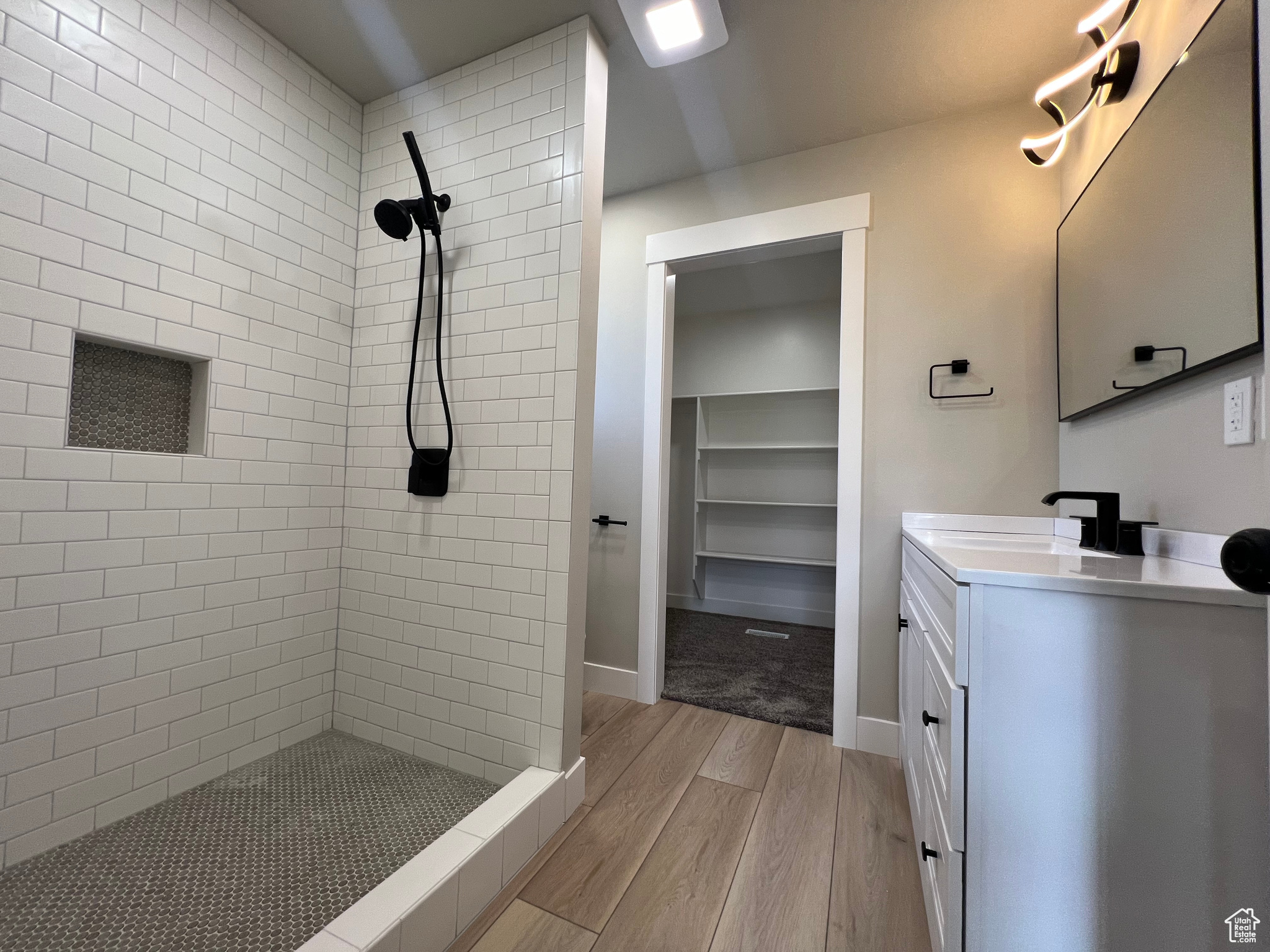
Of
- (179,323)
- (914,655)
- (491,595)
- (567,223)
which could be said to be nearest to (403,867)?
(491,595)

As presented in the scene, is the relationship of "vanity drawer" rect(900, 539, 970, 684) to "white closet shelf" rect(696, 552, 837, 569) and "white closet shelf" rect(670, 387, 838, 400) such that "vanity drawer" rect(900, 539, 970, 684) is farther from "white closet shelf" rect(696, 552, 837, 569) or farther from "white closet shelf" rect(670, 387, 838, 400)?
A: "white closet shelf" rect(670, 387, 838, 400)

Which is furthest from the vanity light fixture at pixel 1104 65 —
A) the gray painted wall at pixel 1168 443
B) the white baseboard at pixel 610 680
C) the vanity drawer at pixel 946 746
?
the white baseboard at pixel 610 680

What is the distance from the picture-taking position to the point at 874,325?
2.15m

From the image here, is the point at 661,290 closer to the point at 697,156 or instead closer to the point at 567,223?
the point at 697,156

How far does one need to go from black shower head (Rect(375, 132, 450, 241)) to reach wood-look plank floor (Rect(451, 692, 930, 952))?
2022 mm

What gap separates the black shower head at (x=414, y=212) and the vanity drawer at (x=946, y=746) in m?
1.97

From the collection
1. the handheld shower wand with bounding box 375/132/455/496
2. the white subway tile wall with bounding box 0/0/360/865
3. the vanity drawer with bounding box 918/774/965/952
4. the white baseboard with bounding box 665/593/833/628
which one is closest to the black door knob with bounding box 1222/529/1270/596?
the vanity drawer with bounding box 918/774/965/952

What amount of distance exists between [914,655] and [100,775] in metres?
2.33

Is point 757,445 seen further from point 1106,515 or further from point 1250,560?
point 1250,560

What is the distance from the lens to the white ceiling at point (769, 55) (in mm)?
1645

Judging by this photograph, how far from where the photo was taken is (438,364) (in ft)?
5.65

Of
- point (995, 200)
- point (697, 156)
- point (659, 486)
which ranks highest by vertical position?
point (697, 156)

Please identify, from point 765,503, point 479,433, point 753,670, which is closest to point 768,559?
point 765,503

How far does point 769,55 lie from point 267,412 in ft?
7.22
